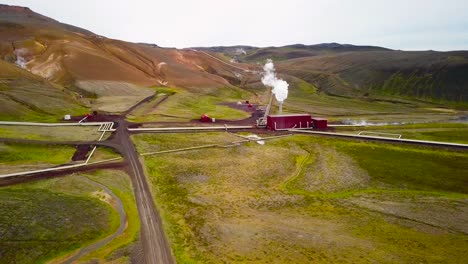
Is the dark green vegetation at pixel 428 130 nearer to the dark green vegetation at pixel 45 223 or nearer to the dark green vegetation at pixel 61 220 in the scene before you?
the dark green vegetation at pixel 61 220

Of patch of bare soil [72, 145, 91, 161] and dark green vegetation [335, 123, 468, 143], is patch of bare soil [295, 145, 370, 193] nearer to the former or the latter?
dark green vegetation [335, 123, 468, 143]

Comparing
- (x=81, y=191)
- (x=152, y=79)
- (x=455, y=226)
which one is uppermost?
(x=152, y=79)

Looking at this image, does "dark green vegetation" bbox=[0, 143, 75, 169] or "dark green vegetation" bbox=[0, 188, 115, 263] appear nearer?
"dark green vegetation" bbox=[0, 188, 115, 263]

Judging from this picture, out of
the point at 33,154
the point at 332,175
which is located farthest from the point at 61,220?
the point at 332,175

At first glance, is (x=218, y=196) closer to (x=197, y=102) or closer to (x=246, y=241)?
(x=246, y=241)

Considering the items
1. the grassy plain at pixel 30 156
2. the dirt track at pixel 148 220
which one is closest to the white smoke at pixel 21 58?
the grassy plain at pixel 30 156

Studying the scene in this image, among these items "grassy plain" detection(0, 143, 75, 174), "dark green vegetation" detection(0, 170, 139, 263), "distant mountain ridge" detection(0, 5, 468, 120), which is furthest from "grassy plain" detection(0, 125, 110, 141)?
"dark green vegetation" detection(0, 170, 139, 263)

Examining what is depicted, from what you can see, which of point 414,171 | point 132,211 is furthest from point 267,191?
point 414,171
